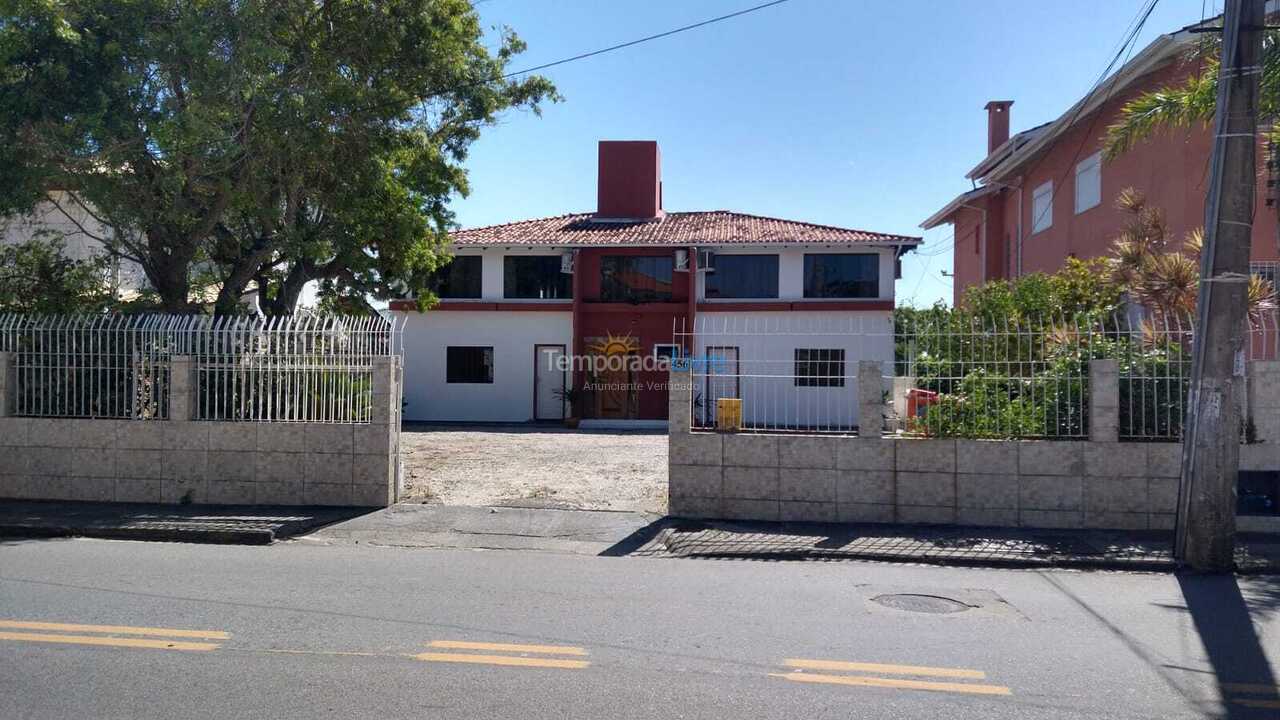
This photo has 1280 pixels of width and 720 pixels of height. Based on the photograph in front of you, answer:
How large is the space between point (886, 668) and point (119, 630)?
4.87 m

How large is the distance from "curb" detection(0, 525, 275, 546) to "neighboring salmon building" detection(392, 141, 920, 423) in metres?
15.0

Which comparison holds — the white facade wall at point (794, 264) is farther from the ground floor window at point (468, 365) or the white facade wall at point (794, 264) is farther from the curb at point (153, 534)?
the curb at point (153, 534)

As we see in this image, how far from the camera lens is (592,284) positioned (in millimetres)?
24672

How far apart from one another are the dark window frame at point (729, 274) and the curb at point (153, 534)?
55.1 ft

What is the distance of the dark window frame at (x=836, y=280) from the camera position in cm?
2406

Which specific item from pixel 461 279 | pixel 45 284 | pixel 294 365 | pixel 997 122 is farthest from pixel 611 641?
pixel 997 122

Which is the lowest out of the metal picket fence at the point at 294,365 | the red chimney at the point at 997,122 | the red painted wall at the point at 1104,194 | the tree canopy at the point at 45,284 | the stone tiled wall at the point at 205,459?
the stone tiled wall at the point at 205,459

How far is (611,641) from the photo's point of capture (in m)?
5.57

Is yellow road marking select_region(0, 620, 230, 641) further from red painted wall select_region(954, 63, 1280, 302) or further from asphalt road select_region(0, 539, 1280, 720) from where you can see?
red painted wall select_region(954, 63, 1280, 302)

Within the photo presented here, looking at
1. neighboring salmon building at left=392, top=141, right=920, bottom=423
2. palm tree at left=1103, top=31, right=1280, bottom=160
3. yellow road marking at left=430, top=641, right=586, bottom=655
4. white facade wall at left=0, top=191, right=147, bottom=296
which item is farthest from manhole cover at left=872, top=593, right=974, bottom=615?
neighboring salmon building at left=392, top=141, right=920, bottom=423

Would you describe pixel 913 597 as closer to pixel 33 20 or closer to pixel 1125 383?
pixel 1125 383

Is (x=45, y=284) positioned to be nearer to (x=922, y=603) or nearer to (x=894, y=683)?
(x=922, y=603)

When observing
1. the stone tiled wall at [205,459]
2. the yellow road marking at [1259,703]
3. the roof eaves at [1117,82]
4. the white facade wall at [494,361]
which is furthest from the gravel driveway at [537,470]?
the roof eaves at [1117,82]

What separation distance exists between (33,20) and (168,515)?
623cm
